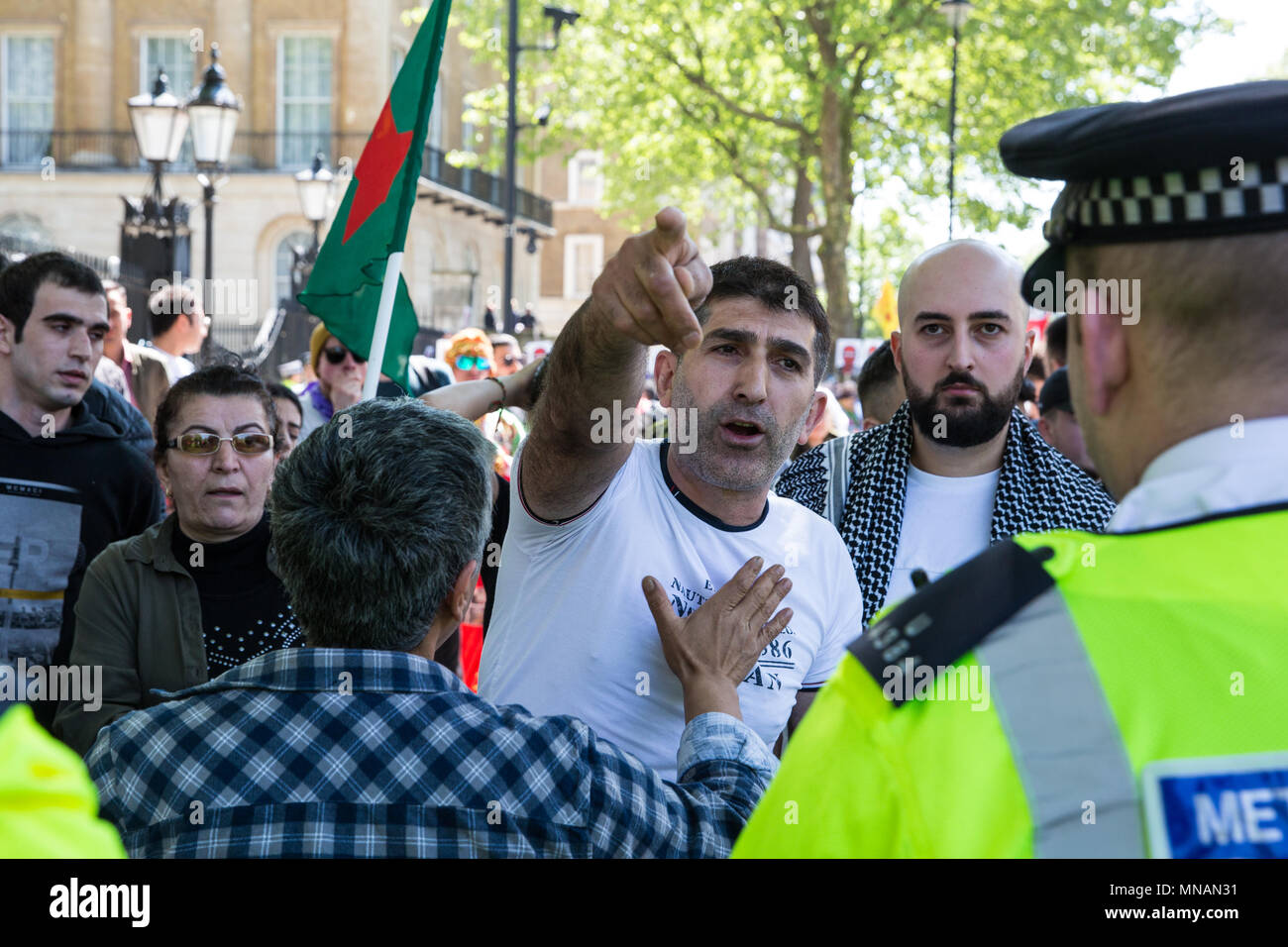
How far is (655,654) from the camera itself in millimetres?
2939

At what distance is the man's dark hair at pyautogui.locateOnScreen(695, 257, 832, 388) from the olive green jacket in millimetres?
1573

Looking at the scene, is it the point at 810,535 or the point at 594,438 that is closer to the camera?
the point at 594,438

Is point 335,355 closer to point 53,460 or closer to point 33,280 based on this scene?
point 33,280

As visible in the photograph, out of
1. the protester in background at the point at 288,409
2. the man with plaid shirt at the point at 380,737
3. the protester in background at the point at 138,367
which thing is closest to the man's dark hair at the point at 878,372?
the protester in background at the point at 288,409

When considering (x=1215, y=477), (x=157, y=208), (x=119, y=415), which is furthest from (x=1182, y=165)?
(x=157, y=208)

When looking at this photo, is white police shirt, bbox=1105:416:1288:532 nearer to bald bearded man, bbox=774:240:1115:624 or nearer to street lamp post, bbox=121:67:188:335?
bald bearded man, bbox=774:240:1115:624

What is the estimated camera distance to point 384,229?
14.3 feet

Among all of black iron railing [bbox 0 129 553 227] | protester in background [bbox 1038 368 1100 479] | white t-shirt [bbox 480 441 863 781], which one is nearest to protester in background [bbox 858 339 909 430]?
protester in background [bbox 1038 368 1100 479]

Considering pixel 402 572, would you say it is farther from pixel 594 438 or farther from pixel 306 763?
pixel 594 438

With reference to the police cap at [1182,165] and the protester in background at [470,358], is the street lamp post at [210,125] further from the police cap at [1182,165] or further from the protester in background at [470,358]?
the police cap at [1182,165]

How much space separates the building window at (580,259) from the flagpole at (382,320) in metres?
51.3

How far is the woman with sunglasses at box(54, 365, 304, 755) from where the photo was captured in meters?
3.61

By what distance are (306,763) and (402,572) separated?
0.33 meters

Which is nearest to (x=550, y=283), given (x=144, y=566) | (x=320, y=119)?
(x=320, y=119)
